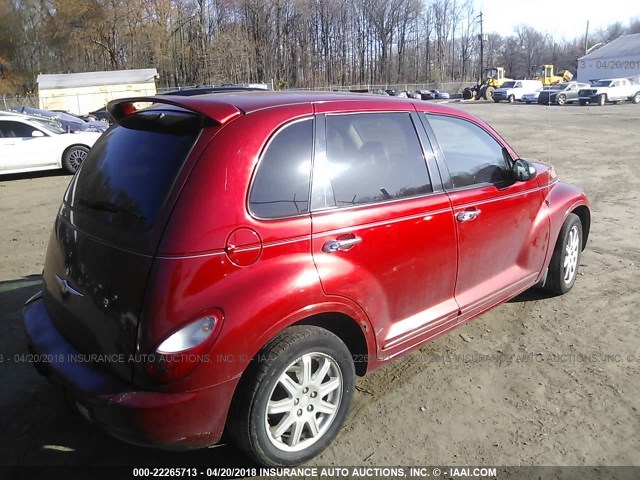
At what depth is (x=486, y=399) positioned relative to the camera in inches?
129

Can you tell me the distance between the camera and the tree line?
176 feet

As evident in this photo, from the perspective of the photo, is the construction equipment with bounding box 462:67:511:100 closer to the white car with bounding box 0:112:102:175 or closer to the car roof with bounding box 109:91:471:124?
the white car with bounding box 0:112:102:175

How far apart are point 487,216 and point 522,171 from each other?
0.59 meters

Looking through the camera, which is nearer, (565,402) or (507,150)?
(565,402)

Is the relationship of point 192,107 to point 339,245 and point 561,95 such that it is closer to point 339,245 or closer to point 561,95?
point 339,245

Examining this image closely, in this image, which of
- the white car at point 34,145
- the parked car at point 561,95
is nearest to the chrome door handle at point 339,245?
the white car at point 34,145

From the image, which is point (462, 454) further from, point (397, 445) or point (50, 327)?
point (50, 327)

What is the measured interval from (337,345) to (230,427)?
0.67 meters

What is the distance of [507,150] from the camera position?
4004mm

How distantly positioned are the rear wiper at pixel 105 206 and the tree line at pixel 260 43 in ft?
151

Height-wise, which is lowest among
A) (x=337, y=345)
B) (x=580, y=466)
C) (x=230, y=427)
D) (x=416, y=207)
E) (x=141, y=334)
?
(x=580, y=466)

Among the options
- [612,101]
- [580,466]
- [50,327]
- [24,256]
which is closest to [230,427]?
[50,327]

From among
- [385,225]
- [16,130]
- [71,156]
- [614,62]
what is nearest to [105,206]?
[385,225]

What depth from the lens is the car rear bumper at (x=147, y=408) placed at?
2217mm
